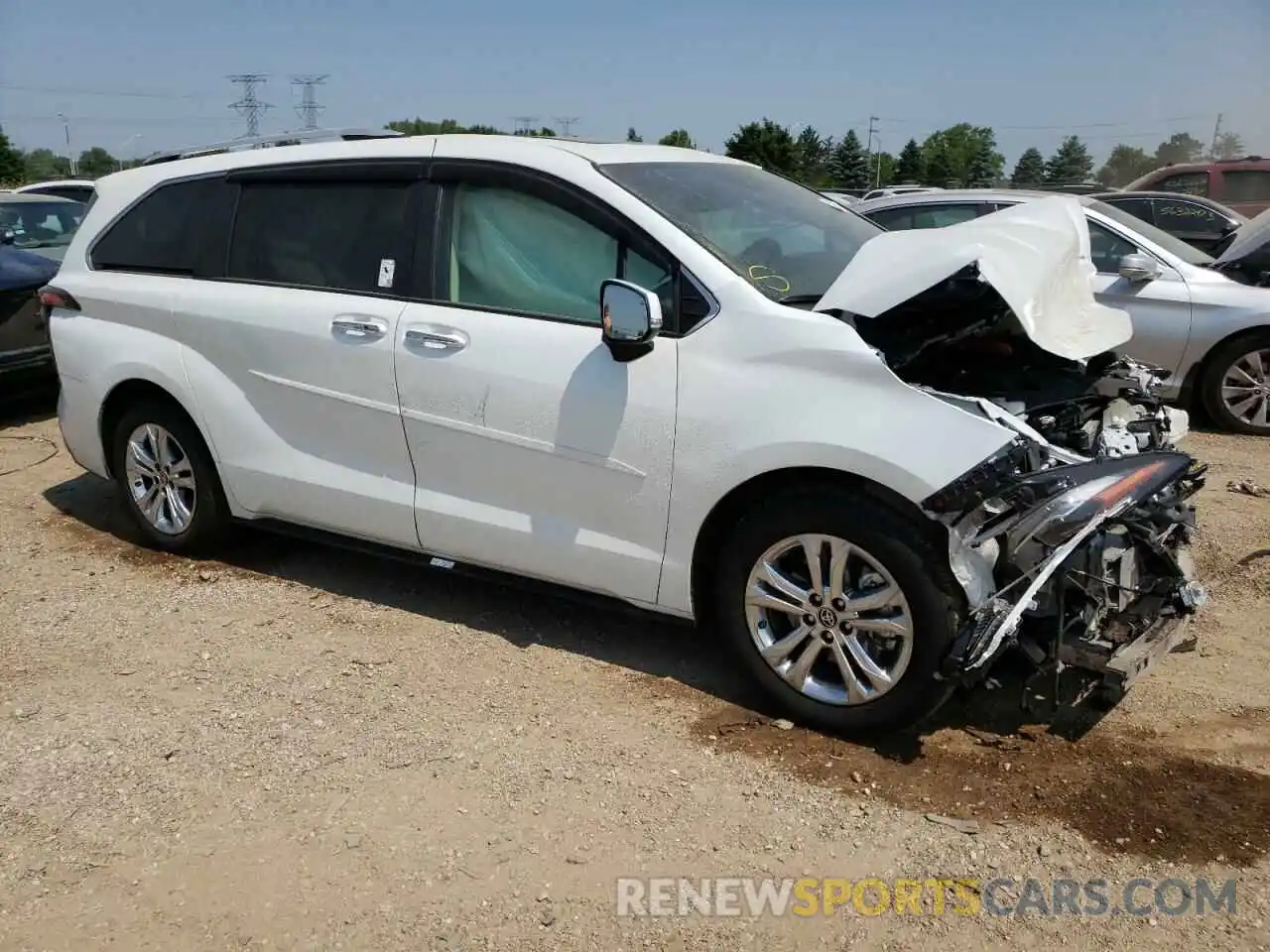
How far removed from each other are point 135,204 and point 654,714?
3561mm

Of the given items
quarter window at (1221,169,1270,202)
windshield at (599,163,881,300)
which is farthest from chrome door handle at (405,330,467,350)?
quarter window at (1221,169,1270,202)

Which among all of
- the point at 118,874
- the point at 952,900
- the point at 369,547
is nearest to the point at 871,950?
the point at 952,900

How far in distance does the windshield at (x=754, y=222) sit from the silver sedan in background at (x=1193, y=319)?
3.27 meters

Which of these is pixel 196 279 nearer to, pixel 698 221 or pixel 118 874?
pixel 698 221

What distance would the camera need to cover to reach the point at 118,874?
3020 mm

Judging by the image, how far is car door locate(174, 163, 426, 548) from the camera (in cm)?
429

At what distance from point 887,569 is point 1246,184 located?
15457 mm

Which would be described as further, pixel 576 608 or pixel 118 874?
pixel 576 608

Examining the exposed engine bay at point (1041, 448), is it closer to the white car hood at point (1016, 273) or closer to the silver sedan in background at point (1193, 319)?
the white car hood at point (1016, 273)

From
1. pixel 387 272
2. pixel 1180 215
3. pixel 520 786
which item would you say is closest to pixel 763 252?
pixel 387 272

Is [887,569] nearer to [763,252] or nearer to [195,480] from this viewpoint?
[763,252]

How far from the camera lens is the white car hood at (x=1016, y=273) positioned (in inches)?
135

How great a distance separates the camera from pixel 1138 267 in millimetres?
7145

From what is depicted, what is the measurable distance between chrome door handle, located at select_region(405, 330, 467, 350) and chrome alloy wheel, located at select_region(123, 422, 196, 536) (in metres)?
1.59
